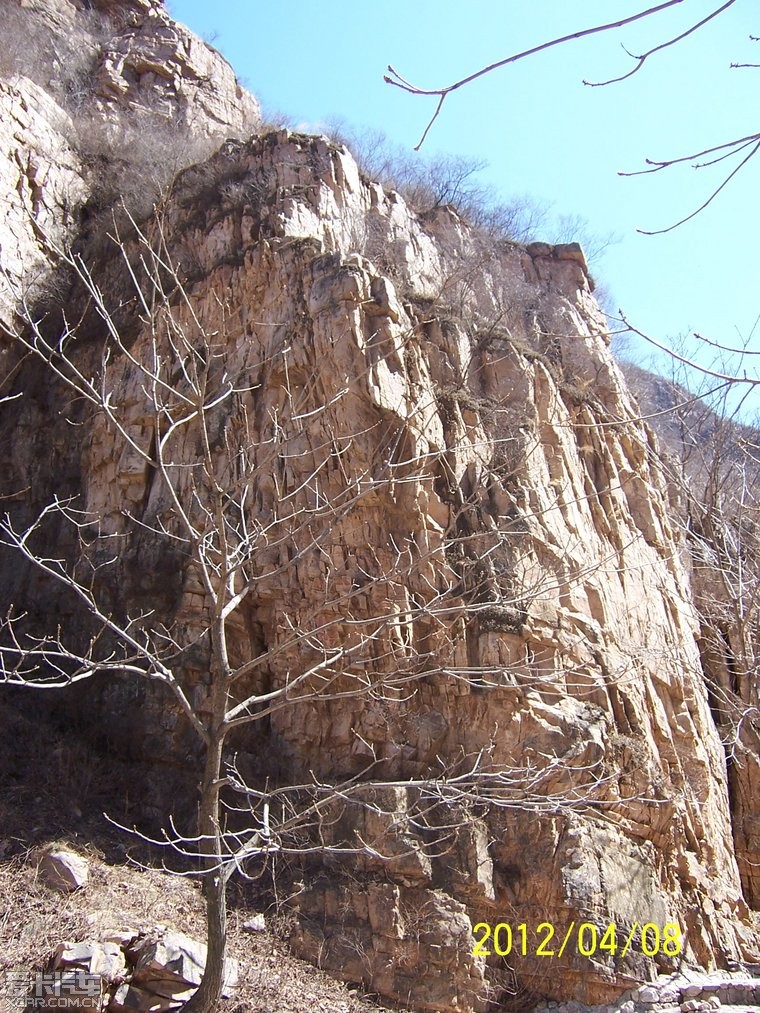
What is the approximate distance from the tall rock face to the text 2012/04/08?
3 cm

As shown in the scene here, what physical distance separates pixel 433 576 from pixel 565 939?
3725 mm

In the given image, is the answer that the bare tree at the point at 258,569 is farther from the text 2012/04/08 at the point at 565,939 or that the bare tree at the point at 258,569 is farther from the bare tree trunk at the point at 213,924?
the bare tree trunk at the point at 213,924

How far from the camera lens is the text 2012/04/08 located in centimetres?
694

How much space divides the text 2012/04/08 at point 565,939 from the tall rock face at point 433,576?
29mm

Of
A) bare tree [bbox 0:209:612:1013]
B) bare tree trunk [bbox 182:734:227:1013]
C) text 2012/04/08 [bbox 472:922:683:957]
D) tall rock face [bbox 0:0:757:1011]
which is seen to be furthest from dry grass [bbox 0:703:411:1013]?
text 2012/04/08 [bbox 472:922:683:957]

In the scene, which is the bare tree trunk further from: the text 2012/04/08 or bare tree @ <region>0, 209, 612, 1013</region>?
the text 2012/04/08

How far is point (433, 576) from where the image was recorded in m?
8.72

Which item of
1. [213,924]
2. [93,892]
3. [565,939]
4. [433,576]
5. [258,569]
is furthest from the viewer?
[258,569]

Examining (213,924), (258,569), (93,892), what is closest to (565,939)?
(213,924)

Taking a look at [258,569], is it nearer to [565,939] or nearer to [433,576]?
[433,576]

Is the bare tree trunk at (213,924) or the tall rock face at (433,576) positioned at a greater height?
the tall rock face at (433,576)

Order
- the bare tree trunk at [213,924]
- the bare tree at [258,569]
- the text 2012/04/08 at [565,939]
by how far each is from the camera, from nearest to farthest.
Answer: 1. the bare tree trunk at [213,924]
2. the text 2012/04/08 at [565,939]
3. the bare tree at [258,569]

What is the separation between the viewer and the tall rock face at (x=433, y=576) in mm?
7016

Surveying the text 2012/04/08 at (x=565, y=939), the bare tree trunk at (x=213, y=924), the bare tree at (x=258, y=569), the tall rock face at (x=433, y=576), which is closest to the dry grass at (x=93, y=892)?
the tall rock face at (x=433, y=576)
